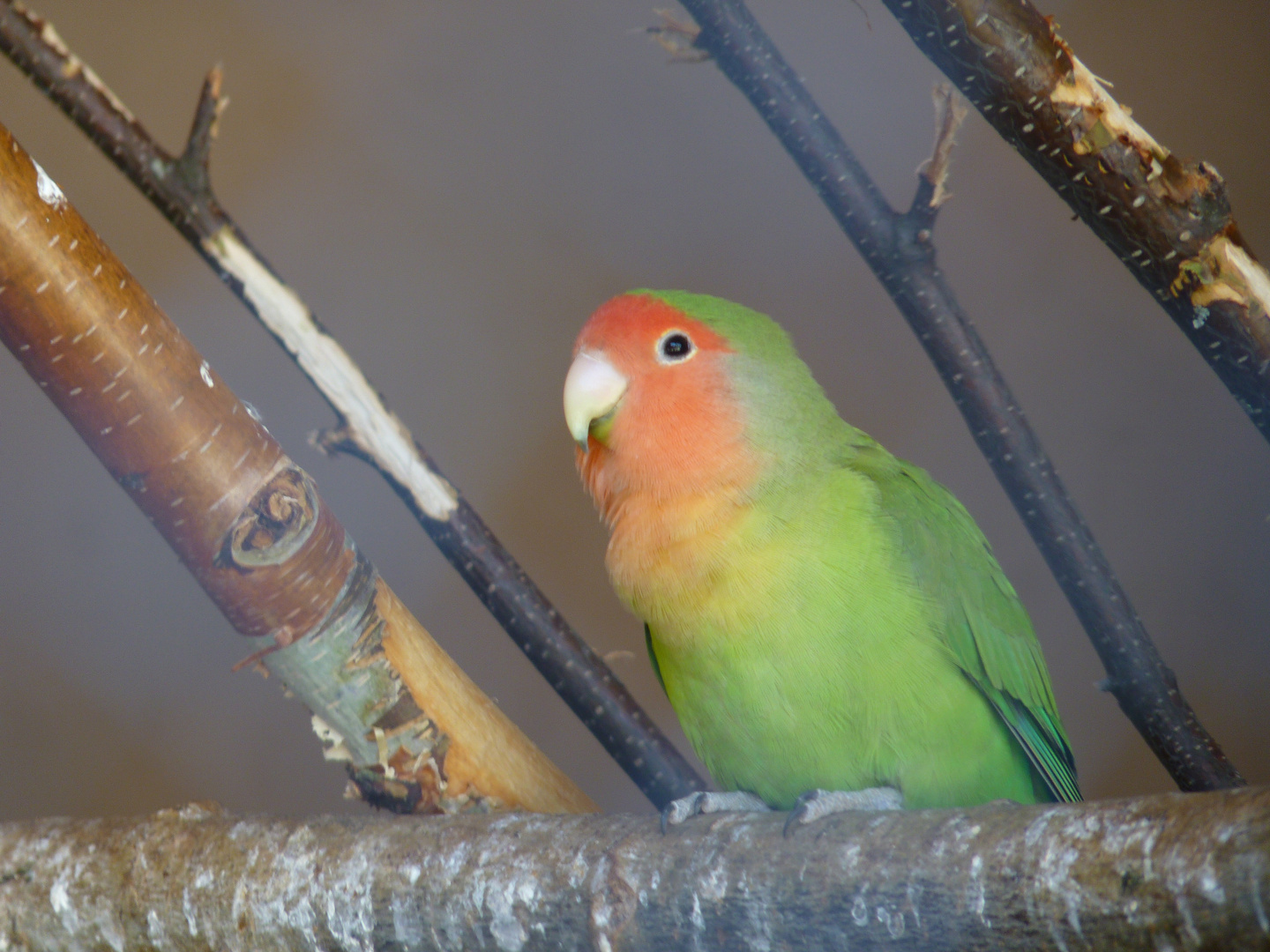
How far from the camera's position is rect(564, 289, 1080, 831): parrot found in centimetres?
141

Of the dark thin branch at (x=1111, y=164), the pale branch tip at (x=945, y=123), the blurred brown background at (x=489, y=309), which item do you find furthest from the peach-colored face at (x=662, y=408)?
the blurred brown background at (x=489, y=309)

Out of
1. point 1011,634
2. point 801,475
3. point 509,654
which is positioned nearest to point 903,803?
point 1011,634

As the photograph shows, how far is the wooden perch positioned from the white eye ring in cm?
57

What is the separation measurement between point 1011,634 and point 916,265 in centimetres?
61

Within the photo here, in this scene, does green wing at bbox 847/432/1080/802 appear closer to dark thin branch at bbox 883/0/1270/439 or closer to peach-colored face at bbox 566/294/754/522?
peach-colored face at bbox 566/294/754/522

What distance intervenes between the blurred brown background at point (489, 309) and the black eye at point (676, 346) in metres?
1.24

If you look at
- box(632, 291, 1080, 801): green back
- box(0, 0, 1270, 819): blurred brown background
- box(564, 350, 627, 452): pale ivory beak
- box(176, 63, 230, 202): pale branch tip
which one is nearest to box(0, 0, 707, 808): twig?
box(176, 63, 230, 202): pale branch tip

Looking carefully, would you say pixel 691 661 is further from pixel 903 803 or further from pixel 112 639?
pixel 112 639

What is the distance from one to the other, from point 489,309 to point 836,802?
2.08 m

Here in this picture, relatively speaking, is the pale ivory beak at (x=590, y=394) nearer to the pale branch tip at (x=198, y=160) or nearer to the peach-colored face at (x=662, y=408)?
the peach-colored face at (x=662, y=408)

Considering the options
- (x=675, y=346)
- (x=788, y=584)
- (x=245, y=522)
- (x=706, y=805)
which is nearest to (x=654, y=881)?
(x=706, y=805)

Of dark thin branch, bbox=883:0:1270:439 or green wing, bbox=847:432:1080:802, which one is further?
Result: green wing, bbox=847:432:1080:802

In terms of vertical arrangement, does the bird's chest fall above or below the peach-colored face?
below

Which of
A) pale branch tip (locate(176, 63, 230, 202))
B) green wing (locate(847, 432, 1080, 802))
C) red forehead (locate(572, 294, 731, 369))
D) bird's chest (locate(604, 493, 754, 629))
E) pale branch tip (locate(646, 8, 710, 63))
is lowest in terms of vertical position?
green wing (locate(847, 432, 1080, 802))
